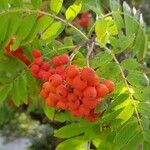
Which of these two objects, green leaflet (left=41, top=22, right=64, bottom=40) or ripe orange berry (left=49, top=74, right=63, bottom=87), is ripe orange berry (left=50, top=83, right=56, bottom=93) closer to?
ripe orange berry (left=49, top=74, right=63, bottom=87)

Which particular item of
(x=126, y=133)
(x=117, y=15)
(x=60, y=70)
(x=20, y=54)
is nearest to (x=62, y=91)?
(x=60, y=70)

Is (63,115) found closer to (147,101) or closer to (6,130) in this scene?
(147,101)

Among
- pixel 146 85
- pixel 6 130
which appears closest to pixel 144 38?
pixel 146 85

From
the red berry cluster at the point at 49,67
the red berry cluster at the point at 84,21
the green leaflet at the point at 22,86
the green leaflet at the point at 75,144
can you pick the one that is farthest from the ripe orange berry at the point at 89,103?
the red berry cluster at the point at 84,21

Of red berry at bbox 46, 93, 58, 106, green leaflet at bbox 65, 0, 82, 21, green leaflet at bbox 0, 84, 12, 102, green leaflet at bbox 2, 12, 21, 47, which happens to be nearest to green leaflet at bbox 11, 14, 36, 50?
green leaflet at bbox 2, 12, 21, 47

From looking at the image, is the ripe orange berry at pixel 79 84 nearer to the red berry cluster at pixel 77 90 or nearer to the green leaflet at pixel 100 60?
the red berry cluster at pixel 77 90
